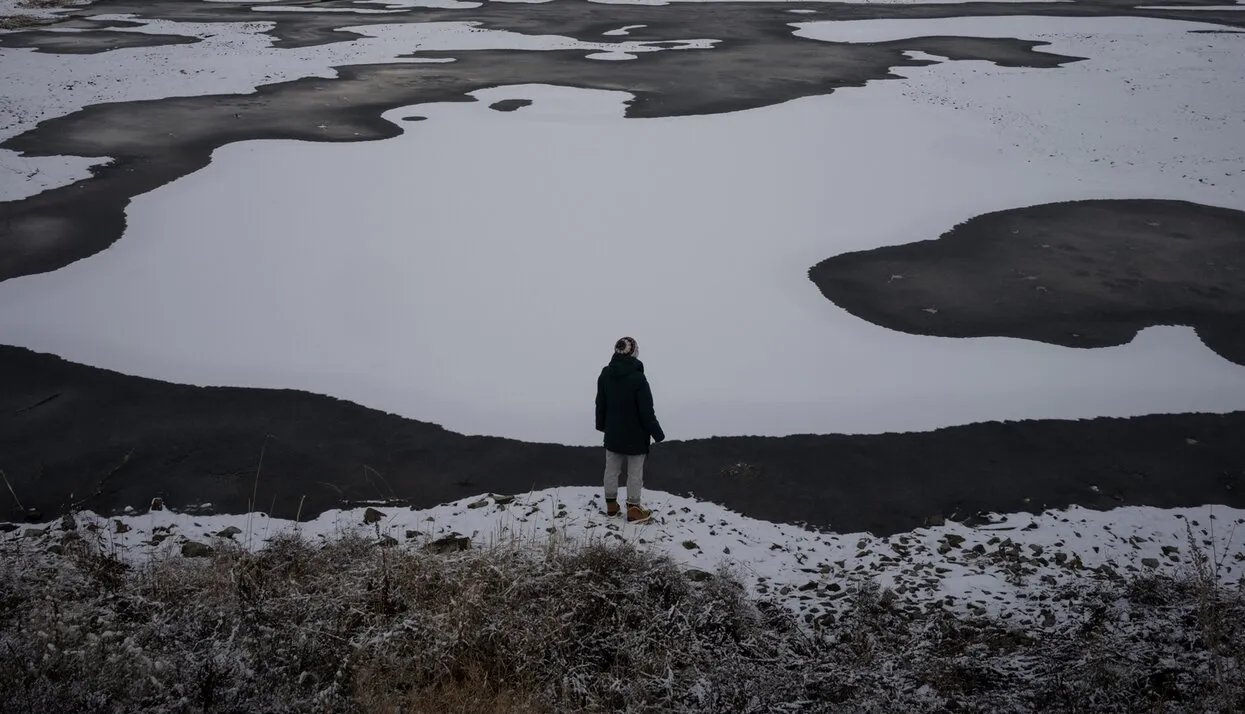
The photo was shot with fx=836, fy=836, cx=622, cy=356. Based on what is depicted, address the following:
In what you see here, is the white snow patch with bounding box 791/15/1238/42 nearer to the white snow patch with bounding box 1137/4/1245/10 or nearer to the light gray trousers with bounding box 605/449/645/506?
the white snow patch with bounding box 1137/4/1245/10

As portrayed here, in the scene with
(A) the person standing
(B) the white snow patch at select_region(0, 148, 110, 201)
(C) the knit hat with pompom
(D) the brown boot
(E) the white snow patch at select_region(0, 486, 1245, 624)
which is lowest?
(E) the white snow patch at select_region(0, 486, 1245, 624)

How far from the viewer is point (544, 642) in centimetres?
575

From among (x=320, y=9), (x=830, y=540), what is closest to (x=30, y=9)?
(x=320, y=9)

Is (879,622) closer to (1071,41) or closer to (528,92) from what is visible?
(528,92)

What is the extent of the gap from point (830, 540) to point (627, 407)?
214 cm

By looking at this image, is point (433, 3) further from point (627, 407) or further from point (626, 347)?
point (627, 407)

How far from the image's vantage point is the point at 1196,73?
89.0 ft

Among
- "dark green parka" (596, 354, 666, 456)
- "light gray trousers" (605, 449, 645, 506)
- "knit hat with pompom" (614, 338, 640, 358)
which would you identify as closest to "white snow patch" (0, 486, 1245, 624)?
"light gray trousers" (605, 449, 645, 506)

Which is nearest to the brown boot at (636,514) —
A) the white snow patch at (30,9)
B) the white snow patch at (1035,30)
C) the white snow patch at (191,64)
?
the white snow patch at (191,64)

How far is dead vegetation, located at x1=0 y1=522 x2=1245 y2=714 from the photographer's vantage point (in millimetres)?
5324

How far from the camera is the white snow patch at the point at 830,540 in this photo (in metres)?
6.70

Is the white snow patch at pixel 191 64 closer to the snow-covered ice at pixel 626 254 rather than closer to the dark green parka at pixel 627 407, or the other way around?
the snow-covered ice at pixel 626 254

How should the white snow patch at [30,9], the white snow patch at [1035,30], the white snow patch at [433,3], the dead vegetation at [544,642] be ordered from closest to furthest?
1. the dead vegetation at [544,642]
2. the white snow patch at [1035,30]
3. the white snow patch at [30,9]
4. the white snow patch at [433,3]

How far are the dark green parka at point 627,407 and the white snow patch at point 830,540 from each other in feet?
2.42
